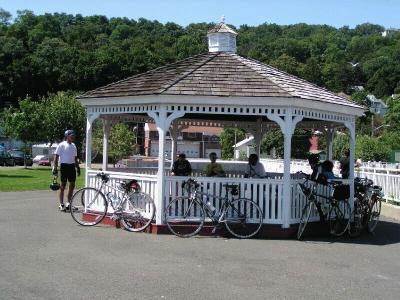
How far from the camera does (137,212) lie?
38.5ft

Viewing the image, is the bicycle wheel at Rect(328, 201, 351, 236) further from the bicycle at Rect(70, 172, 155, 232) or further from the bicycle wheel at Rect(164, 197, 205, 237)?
the bicycle at Rect(70, 172, 155, 232)

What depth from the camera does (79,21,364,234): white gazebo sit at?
11672mm

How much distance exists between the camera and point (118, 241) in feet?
34.1

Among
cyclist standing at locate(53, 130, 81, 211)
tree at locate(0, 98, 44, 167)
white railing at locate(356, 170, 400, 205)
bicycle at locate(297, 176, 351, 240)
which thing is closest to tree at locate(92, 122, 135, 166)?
tree at locate(0, 98, 44, 167)

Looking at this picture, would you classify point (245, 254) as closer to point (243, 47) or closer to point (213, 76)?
point (213, 76)

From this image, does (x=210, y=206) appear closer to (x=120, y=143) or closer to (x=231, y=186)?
(x=231, y=186)

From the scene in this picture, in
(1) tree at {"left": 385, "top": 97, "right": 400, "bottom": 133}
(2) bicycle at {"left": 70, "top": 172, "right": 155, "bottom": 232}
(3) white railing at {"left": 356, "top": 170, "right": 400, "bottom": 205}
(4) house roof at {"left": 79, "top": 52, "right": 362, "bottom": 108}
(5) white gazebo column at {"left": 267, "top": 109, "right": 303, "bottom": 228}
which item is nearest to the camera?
(5) white gazebo column at {"left": 267, "top": 109, "right": 303, "bottom": 228}

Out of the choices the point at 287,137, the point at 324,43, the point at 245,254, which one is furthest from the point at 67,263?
the point at 324,43

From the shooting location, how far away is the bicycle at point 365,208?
1240cm

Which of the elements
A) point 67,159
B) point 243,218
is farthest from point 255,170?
point 67,159

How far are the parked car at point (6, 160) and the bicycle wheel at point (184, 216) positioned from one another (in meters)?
47.5

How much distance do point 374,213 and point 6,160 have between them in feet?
160

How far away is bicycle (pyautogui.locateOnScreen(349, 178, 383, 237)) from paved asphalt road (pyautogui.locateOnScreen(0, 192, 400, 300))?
0.35m

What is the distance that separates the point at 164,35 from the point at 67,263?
88703 millimetres
